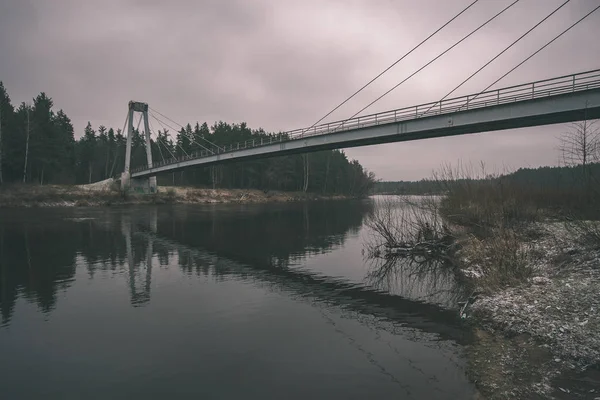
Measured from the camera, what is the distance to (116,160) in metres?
111

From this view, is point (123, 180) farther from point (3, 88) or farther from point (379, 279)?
point (379, 279)

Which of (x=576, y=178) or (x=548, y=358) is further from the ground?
(x=576, y=178)

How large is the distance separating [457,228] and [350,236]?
11.0m

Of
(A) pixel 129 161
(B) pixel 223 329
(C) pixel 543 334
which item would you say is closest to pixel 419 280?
(C) pixel 543 334

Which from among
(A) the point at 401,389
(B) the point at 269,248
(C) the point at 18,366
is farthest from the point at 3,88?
(A) the point at 401,389

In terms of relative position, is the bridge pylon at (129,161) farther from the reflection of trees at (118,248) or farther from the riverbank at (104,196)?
the reflection of trees at (118,248)

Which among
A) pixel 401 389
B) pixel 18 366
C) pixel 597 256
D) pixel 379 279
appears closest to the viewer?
pixel 401 389

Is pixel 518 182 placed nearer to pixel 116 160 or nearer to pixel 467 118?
pixel 467 118

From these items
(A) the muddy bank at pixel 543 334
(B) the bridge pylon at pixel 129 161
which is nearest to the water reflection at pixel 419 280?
(A) the muddy bank at pixel 543 334

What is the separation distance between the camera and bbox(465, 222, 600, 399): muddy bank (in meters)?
6.93

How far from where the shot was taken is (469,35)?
92.6ft

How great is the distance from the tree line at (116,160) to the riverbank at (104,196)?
6.83 metres

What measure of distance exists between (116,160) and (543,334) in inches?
4857

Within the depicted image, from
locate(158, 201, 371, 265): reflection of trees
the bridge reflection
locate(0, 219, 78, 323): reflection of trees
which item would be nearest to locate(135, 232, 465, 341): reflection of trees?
the bridge reflection
